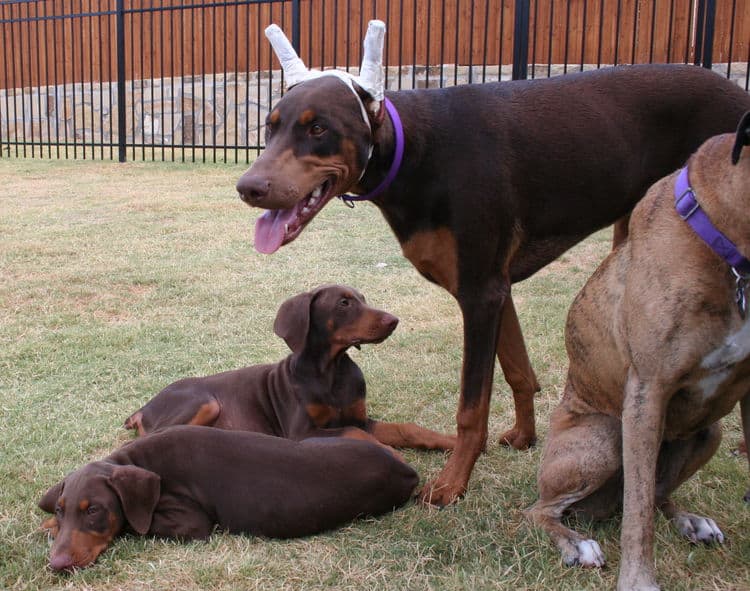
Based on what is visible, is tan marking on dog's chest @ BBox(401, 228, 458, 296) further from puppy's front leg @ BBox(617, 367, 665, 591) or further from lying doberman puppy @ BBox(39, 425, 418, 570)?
puppy's front leg @ BBox(617, 367, 665, 591)

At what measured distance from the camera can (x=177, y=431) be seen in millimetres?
3781

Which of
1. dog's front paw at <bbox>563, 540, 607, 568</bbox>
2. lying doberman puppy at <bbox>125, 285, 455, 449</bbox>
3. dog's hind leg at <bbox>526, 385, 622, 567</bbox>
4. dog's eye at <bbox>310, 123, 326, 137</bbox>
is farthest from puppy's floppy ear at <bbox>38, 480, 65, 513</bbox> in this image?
dog's front paw at <bbox>563, 540, 607, 568</bbox>

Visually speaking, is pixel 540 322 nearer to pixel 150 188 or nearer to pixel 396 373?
pixel 396 373

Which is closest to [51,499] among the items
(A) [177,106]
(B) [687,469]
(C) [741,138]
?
(B) [687,469]

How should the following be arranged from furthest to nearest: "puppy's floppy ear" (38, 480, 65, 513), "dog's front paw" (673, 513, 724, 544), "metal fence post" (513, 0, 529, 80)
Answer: "metal fence post" (513, 0, 529, 80)
"puppy's floppy ear" (38, 480, 65, 513)
"dog's front paw" (673, 513, 724, 544)

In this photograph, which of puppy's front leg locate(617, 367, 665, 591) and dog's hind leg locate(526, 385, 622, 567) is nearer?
puppy's front leg locate(617, 367, 665, 591)

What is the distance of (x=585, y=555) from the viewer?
3229 millimetres

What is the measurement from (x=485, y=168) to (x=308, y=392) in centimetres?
148

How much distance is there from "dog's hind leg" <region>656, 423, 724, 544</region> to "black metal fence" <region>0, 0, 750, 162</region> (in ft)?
28.7

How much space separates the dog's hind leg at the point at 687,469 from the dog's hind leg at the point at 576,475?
0.21 metres

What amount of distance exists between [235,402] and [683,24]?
12.2 m

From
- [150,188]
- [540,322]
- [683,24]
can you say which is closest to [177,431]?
[540,322]

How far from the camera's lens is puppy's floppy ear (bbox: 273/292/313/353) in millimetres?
4562

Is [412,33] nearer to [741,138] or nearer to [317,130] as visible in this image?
[317,130]
